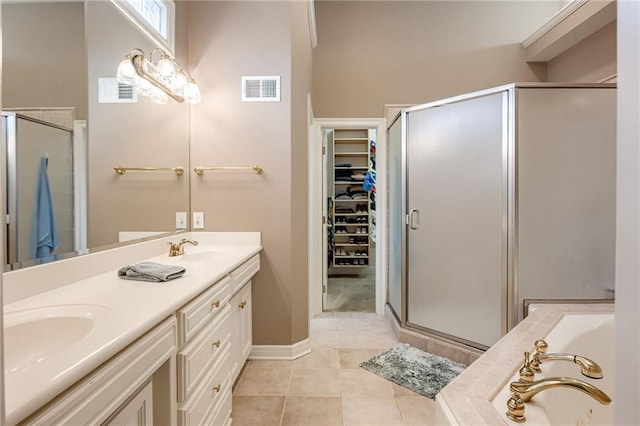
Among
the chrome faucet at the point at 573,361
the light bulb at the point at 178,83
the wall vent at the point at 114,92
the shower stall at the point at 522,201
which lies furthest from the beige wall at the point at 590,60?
the wall vent at the point at 114,92

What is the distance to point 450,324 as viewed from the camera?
2.37m

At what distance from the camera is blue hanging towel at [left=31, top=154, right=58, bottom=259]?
116cm

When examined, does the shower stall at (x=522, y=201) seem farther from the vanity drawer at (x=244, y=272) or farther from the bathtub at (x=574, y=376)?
the vanity drawer at (x=244, y=272)

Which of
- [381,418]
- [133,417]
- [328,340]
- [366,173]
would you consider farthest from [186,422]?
[366,173]

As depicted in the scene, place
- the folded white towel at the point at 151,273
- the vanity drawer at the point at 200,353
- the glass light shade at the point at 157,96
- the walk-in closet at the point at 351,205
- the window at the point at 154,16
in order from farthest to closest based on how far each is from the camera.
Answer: the walk-in closet at the point at 351,205, the glass light shade at the point at 157,96, the window at the point at 154,16, the folded white towel at the point at 151,273, the vanity drawer at the point at 200,353

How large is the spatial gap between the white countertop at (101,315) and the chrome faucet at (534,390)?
1.11m

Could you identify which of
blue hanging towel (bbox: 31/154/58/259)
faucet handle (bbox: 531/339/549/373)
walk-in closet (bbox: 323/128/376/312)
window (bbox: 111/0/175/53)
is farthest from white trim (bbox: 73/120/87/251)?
walk-in closet (bbox: 323/128/376/312)

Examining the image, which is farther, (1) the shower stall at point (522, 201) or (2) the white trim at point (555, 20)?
(2) the white trim at point (555, 20)

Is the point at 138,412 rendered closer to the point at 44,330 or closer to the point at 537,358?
the point at 44,330

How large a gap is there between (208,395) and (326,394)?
88cm

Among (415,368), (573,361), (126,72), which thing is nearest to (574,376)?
(573,361)

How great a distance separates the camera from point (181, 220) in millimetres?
2250

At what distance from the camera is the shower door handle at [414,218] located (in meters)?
2.56

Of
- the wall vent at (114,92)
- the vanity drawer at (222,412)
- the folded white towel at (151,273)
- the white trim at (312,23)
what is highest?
the white trim at (312,23)
